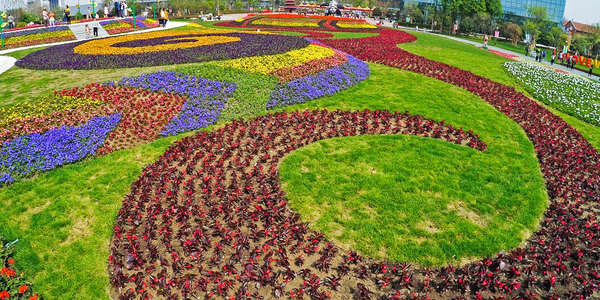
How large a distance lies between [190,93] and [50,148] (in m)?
4.56

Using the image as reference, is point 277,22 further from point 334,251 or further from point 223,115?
point 334,251

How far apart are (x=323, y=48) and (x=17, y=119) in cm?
1317

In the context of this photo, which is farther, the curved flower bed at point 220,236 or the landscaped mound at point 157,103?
the landscaped mound at point 157,103

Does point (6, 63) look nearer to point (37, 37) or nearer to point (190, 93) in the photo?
point (37, 37)

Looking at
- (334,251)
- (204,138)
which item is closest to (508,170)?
(334,251)

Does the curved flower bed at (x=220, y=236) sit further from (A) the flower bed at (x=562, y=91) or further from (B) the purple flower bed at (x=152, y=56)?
(A) the flower bed at (x=562, y=91)

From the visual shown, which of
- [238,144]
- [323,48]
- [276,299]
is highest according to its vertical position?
[323,48]

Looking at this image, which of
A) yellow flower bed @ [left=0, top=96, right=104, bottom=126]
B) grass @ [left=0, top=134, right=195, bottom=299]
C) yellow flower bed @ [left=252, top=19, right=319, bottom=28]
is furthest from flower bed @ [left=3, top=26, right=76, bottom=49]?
grass @ [left=0, top=134, right=195, bottom=299]

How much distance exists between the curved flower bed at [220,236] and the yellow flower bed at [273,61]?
5.89 metres

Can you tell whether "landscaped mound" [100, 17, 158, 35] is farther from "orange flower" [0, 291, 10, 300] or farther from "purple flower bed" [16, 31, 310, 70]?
"orange flower" [0, 291, 10, 300]

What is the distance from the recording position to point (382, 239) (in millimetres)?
6461

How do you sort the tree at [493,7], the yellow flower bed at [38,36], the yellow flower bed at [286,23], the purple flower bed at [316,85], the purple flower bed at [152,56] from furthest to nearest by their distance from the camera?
the tree at [493,7]
the yellow flower bed at [286,23]
the yellow flower bed at [38,36]
the purple flower bed at [152,56]
the purple flower bed at [316,85]

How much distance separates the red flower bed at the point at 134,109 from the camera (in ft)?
32.4

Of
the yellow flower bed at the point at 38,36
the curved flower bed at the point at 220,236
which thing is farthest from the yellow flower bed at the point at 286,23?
the curved flower bed at the point at 220,236
